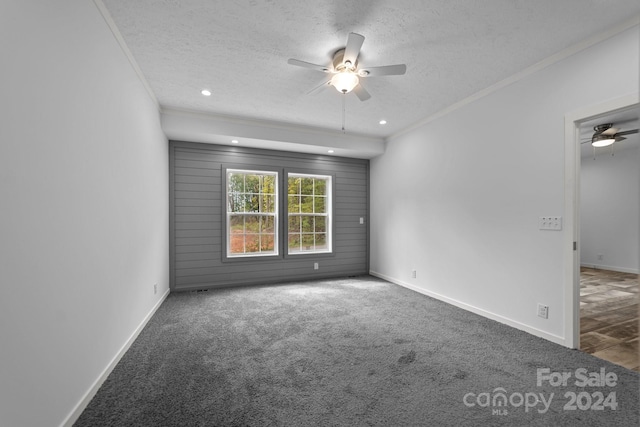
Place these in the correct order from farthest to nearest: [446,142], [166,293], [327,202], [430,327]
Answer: [327,202] < [166,293] < [446,142] < [430,327]

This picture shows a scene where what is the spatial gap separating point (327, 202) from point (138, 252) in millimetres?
3499

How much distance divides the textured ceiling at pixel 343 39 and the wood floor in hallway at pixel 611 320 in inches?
108

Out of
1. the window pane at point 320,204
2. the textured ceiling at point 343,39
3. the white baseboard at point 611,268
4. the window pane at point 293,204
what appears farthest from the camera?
the white baseboard at point 611,268

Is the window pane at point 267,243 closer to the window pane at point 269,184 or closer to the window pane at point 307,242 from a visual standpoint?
the window pane at point 307,242

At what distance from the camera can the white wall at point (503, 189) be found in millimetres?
2514

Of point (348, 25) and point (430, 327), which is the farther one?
point (430, 327)

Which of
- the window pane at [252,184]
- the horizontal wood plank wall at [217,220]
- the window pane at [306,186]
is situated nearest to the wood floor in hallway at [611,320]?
the horizontal wood plank wall at [217,220]

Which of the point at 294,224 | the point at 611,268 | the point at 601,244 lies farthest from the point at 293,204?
the point at 611,268

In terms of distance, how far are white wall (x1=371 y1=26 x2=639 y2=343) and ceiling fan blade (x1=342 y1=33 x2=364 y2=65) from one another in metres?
1.92

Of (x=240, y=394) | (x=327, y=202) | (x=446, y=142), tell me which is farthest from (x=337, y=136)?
(x=240, y=394)

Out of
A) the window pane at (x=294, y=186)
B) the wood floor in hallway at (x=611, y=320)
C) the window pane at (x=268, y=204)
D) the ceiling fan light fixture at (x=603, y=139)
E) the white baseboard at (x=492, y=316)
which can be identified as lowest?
the wood floor in hallway at (x=611, y=320)

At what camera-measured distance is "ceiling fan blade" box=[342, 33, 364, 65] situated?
208 cm

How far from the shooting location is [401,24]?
221 centimetres

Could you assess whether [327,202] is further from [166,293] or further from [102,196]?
[102,196]
